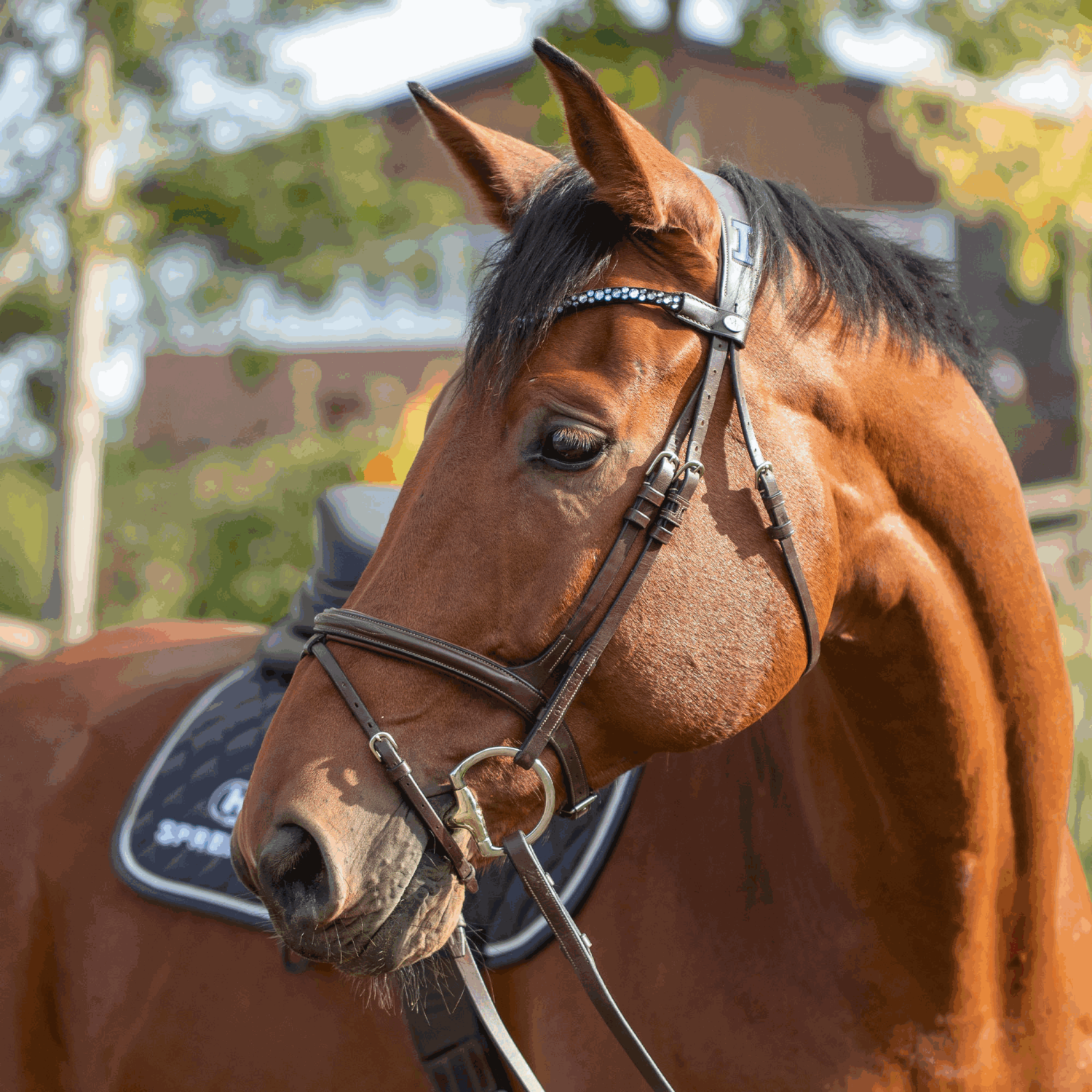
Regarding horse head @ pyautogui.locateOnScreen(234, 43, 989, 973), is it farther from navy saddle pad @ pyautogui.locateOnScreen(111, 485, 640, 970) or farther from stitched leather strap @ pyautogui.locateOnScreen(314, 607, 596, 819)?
navy saddle pad @ pyautogui.locateOnScreen(111, 485, 640, 970)

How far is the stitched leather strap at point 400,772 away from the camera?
136 cm

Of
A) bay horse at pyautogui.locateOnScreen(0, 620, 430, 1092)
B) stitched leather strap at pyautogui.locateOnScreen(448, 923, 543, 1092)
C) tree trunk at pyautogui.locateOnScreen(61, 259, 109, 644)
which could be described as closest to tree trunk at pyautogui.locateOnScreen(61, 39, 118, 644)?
tree trunk at pyautogui.locateOnScreen(61, 259, 109, 644)

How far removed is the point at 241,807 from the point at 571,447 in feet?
3.51

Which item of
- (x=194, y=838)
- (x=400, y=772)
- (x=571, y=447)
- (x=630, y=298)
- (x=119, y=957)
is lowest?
(x=119, y=957)

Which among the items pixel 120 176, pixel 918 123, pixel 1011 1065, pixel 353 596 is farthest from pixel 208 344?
pixel 1011 1065

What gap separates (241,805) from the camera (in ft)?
7.04

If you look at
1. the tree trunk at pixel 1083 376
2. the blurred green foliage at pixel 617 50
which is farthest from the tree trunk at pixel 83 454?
the tree trunk at pixel 1083 376

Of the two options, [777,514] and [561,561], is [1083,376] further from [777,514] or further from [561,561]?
[561,561]

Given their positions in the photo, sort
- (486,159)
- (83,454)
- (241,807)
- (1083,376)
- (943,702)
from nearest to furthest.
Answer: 1. (943,702)
2. (486,159)
3. (241,807)
4. (1083,376)
5. (83,454)

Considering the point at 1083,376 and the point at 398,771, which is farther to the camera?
the point at 1083,376

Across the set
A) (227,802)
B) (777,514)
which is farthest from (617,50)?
(777,514)

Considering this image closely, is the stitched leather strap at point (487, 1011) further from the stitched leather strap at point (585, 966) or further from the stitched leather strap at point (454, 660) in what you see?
the stitched leather strap at point (454, 660)

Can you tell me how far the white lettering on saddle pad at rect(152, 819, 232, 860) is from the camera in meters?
2.44

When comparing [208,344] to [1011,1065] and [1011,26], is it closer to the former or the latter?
[1011,26]
